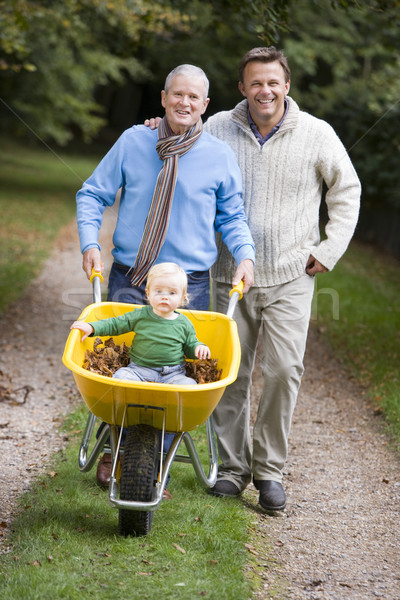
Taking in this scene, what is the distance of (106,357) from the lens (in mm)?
3316

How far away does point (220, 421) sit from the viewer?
13.2 feet

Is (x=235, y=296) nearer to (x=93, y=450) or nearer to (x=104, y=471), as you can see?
(x=93, y=450)

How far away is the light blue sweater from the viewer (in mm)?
3469

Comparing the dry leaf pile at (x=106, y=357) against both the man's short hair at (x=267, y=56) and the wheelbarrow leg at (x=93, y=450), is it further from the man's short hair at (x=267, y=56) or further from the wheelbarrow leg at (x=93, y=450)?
the man's short hair at (x=267, y=56)

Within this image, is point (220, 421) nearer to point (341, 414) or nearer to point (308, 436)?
point (308, 436)

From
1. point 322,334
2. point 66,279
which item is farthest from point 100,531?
point 66,279

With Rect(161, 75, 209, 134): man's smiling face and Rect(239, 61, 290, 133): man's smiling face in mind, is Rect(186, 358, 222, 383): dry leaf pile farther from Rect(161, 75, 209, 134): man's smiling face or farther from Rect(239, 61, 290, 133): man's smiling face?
A: Rect(239, 61, 290, 133): man's smiling face

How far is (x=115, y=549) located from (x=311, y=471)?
1783 mm

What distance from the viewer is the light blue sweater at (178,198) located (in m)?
3.47

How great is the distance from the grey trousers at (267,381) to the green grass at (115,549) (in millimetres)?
262

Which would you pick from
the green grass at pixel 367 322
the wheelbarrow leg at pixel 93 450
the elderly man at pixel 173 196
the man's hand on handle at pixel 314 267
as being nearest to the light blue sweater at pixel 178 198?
the elderly man at pixel 173 196

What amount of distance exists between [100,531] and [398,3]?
561 centimetres

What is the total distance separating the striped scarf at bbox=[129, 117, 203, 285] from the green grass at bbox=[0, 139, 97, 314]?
4853 mm

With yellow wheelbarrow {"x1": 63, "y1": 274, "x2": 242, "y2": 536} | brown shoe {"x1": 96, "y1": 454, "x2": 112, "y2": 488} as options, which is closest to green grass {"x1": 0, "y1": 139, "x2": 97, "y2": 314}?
brown shoe {"x1": 96, "y1": 454, "x2": 112, "y2": 488}
